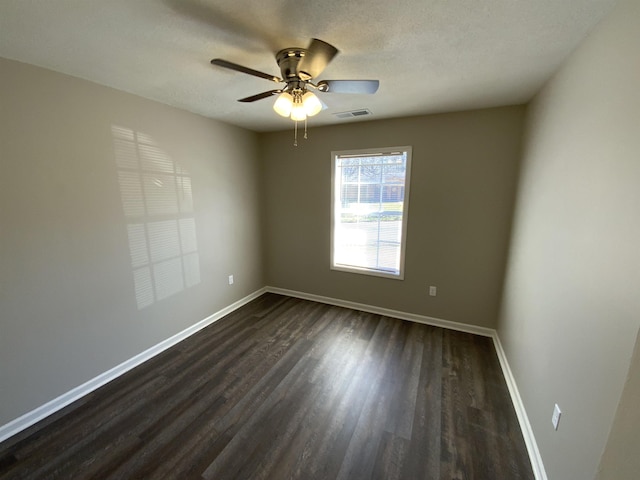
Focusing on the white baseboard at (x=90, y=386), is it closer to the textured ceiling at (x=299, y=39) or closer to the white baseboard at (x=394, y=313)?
the white baseboard at (x=394, y=313)

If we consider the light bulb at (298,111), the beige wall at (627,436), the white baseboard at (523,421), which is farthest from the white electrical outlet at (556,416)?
the light bulb at (298,111)

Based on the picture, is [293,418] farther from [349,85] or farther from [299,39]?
[299,39]

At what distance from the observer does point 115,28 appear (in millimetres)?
1297

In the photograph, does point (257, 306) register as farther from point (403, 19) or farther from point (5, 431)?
point (403, 19)

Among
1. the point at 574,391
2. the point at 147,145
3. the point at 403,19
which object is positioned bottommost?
the point at 574,391

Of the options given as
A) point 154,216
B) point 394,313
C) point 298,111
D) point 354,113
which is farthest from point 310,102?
point 394,313

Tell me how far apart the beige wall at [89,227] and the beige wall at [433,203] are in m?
1.16

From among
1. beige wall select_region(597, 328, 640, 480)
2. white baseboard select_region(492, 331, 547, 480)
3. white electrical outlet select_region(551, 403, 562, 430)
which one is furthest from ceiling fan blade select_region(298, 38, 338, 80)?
white baseboard select_region(492, 331, 547, 480)

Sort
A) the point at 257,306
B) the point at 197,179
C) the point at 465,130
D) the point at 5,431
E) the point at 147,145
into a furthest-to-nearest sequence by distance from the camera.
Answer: the point at 257,306
the point at 197,179
the point at 465,130
the point at 147,145
the point at 5,431

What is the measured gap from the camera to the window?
304 cm

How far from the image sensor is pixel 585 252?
1.18 m

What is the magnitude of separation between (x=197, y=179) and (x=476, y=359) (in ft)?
11.1

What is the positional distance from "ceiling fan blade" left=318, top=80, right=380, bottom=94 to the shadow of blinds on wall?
1.77 m

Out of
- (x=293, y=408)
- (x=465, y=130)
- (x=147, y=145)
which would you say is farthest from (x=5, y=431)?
(x=465, y=130)
